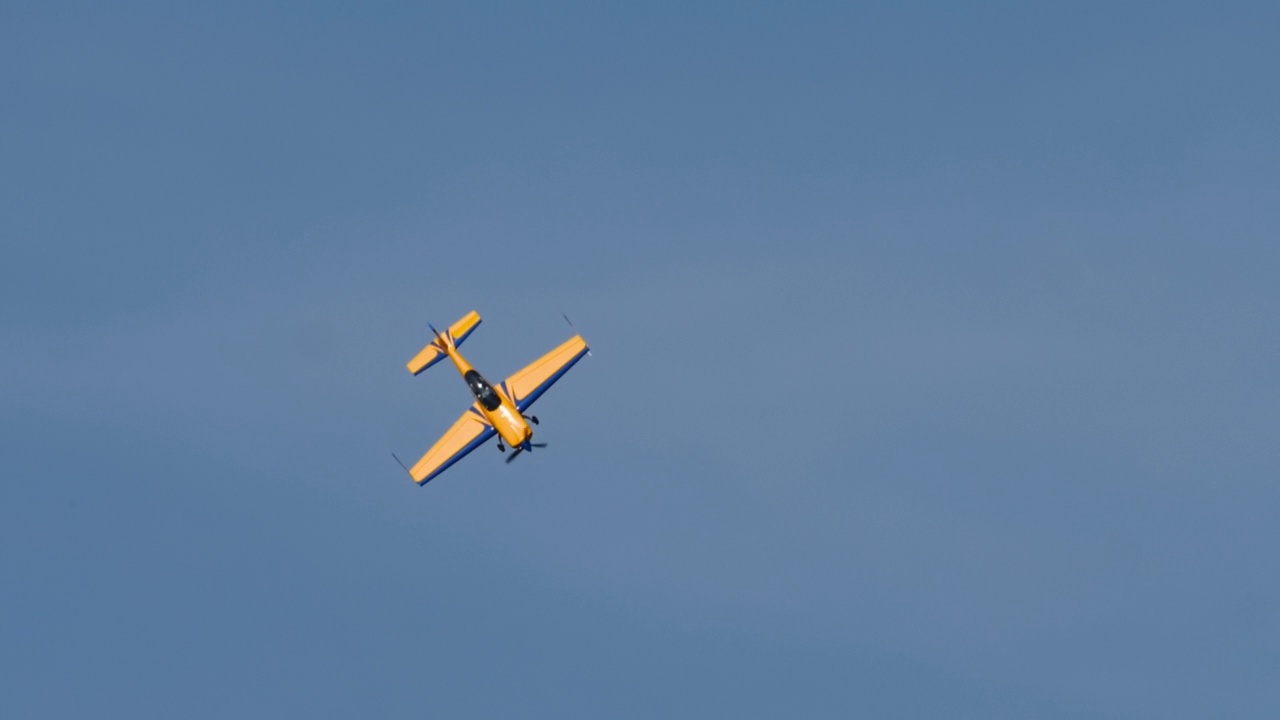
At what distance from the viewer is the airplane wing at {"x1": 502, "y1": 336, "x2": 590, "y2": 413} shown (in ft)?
549

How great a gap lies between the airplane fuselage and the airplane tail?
57cm

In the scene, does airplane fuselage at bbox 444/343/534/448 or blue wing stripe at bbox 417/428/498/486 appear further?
blue wing stripe at bbox 417/428/498/486

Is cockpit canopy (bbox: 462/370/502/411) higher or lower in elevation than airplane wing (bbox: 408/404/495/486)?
higher

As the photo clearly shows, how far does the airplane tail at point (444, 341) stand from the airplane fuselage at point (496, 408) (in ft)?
1.86

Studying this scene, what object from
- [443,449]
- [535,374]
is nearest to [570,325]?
[535,374]

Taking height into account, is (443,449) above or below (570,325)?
below

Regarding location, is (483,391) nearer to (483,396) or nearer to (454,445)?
(483,396)

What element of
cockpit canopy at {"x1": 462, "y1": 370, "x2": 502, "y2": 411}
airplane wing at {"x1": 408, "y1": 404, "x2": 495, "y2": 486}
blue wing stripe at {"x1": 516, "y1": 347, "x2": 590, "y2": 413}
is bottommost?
airplane wing at {"x1": 408, "y1": 404, "x2": 495, "y2": 486}

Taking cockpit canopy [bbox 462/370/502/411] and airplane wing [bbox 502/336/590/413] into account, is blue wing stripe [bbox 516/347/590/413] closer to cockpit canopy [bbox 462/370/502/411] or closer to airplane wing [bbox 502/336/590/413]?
airplane wing [bbox 502/336/590/413]

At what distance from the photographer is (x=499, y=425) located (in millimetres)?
164625

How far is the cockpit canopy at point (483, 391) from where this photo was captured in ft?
543

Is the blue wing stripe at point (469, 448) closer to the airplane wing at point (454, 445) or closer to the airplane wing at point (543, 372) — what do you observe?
the airplane wing at point (454, 445)

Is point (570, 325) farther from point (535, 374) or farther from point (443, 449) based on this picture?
point (443, 449)

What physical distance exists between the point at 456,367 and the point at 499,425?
869 centimetres
